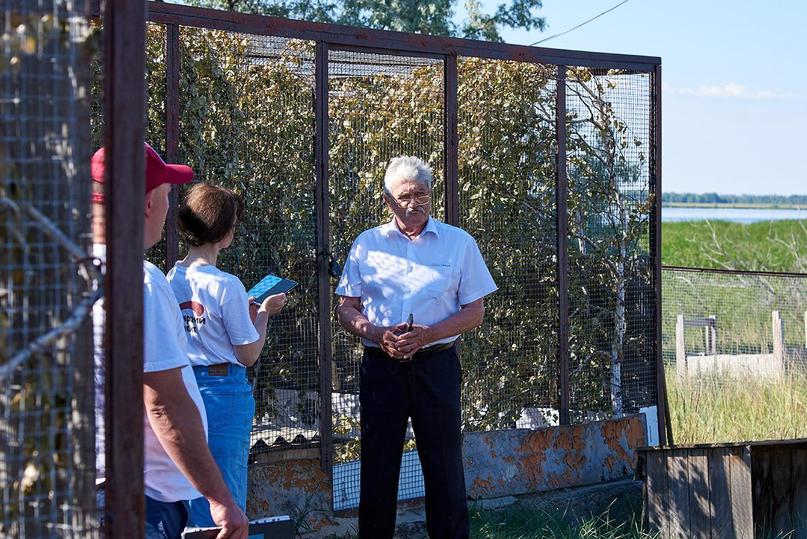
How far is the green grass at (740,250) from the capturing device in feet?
55.6

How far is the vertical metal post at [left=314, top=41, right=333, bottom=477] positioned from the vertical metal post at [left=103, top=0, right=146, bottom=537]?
3817 millimetres

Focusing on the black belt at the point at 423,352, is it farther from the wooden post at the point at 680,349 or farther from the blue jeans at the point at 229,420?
the wooden post at the point at 680,349

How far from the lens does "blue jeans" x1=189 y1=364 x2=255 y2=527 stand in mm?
3928

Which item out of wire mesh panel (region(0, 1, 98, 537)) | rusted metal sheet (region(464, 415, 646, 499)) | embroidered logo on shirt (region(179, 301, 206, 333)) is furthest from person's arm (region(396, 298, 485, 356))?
wire mesh panel (region(0, 1, 98, 537))

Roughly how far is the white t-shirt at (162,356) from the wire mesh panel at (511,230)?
397 centimetres

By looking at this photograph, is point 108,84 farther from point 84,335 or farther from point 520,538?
point 520,538

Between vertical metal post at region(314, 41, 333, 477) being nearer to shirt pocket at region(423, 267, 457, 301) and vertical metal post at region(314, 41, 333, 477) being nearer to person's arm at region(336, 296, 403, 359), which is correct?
person's arm at region(336, 296, 403, 359)

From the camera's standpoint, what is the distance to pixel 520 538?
19.0 feet

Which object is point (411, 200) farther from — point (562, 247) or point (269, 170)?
point (562, 247)

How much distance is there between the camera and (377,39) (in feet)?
19.8

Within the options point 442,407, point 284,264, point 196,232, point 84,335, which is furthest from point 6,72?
point 284,264

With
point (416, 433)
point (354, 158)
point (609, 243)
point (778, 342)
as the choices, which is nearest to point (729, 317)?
point (778, 342)

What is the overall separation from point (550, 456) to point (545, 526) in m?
0.81

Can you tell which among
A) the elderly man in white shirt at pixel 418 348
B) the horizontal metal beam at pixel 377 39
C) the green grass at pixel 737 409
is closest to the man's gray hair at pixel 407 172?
the elderly man in white shirt at pixel 418 348
